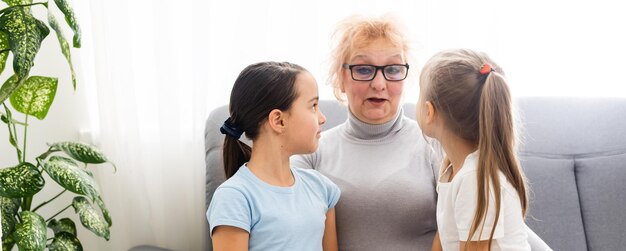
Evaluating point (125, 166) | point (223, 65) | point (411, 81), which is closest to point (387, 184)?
point (411, 81)

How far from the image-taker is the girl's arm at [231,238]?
160 cm

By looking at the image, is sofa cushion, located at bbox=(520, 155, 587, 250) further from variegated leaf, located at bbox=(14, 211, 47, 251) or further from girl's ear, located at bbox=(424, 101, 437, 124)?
variegated leaf, located at bbox=(14, 211, 47, 251)

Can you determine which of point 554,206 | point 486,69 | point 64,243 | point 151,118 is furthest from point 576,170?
point 64,243

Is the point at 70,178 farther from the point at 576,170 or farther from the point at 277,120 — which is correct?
the point at 576,170

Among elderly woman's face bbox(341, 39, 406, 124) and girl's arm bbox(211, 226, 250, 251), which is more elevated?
elderly woman's face bbox(341, 39, 406, 124)

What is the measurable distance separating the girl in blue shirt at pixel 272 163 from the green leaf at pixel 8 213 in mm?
603

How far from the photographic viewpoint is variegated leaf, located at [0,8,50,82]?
1.74 m

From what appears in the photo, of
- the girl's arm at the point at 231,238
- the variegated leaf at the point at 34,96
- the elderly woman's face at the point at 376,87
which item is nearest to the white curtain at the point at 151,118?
the variegated leaf at the point at 34,96

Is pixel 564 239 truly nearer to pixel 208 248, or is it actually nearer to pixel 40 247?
pixel 208 248

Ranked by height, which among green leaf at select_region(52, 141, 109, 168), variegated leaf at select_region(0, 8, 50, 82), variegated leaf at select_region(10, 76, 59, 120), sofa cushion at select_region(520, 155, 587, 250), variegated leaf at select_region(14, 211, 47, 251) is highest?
variegated leaf at select_region(0, 8, 50, 82)

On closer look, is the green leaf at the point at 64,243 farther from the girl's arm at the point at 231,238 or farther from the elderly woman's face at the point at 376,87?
the elderly woman's face at the point at 376,87

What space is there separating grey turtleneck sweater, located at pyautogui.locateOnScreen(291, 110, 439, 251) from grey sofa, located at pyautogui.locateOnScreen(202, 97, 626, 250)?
0.31 meters

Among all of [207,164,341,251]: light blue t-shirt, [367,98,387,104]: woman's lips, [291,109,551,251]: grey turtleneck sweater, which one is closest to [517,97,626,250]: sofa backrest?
[291,109,551,251]: grey turtleneck sweater

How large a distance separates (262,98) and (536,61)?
1367mm
